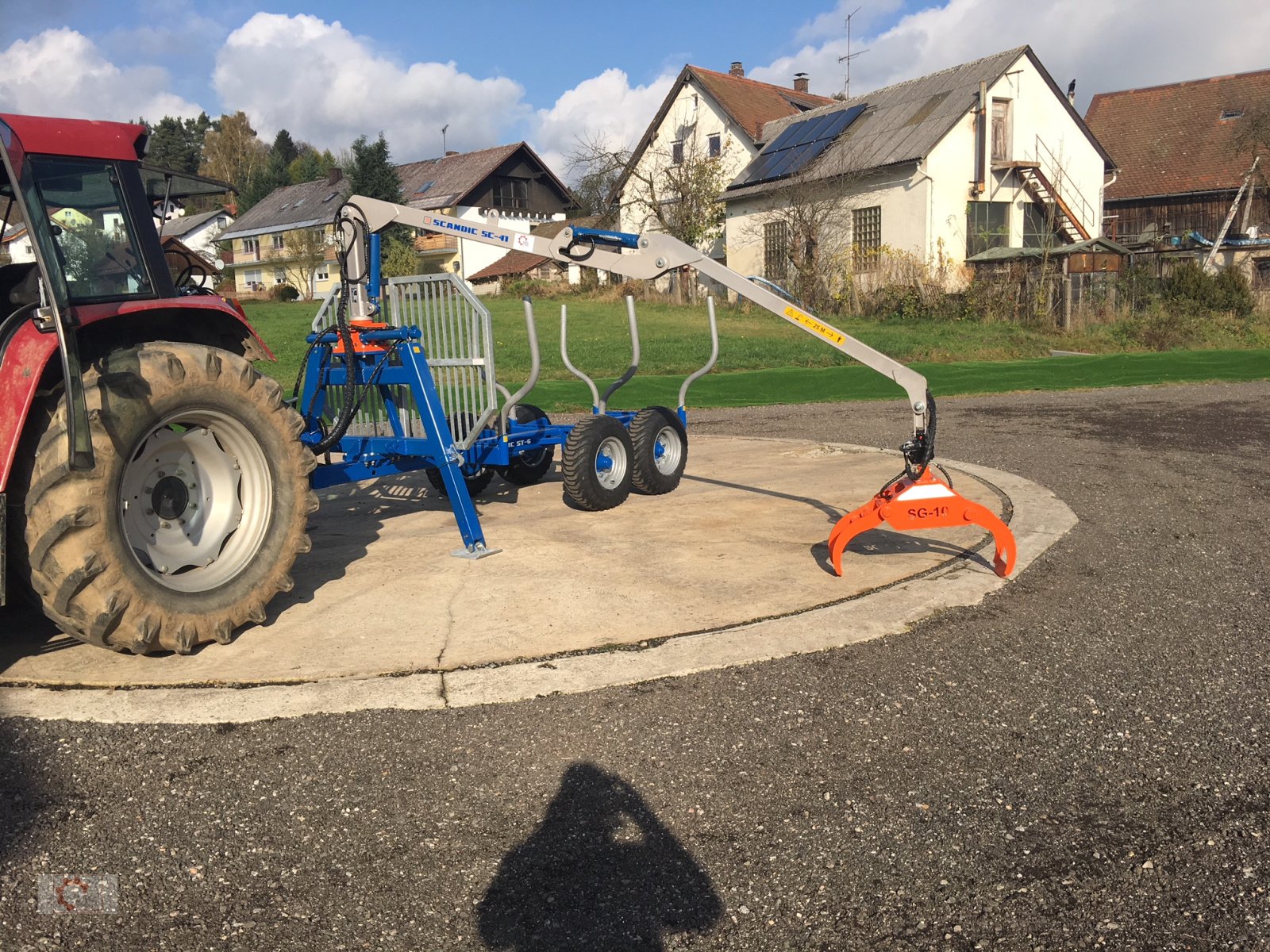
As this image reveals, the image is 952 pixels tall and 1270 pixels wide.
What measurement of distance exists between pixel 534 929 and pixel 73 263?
3.73m

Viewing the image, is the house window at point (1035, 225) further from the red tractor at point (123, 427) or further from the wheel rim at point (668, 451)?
the red tractor at point (123, 427)

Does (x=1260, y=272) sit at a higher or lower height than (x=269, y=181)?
lower

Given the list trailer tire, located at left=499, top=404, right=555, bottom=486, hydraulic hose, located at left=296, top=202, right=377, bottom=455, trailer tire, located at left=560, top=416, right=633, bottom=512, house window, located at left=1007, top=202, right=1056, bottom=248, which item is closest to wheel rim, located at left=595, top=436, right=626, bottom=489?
trailer tire, located at left=560, top=416, right=633, bottom=512

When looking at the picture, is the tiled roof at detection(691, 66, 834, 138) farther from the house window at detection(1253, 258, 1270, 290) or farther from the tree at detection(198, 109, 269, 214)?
the tree at detection(198, 109, 269, 214)

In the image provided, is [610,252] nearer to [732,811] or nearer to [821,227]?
[732,811]

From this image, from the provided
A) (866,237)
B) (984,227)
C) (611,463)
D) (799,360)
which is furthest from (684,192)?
(611,463)

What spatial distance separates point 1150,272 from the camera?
92.3 feet

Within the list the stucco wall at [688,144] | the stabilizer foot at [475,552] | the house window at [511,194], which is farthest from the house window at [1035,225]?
the house window at [511,194]

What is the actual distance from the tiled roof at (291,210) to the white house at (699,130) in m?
23.9

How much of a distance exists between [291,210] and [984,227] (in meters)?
48.2

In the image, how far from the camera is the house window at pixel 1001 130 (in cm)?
3550

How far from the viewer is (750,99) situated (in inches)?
1753

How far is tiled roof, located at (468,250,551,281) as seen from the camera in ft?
180

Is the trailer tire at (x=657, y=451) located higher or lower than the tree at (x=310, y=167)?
lower
